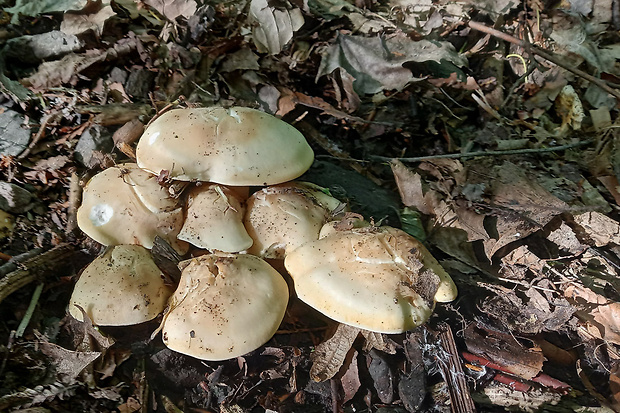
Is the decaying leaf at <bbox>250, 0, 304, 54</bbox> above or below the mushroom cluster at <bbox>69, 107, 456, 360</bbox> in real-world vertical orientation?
above

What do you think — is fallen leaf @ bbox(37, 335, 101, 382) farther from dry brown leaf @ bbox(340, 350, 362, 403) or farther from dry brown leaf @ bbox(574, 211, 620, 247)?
dry brown leaf @ bbox(574, 211, 620, 247)

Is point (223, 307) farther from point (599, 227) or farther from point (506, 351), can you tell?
point (599, 227)

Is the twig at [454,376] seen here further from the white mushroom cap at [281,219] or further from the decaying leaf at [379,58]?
the decaying leaf at [379,58]

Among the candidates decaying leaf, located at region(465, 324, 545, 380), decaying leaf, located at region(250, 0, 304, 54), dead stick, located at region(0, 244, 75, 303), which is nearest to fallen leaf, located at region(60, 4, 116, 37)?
decaying leaf, located at region(250, 0, 304, 54)

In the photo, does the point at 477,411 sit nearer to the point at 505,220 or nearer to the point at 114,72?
the point at 505,220

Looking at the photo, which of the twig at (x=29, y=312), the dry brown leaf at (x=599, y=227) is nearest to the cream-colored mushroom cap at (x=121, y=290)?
the twig at (x=29, y=312)
